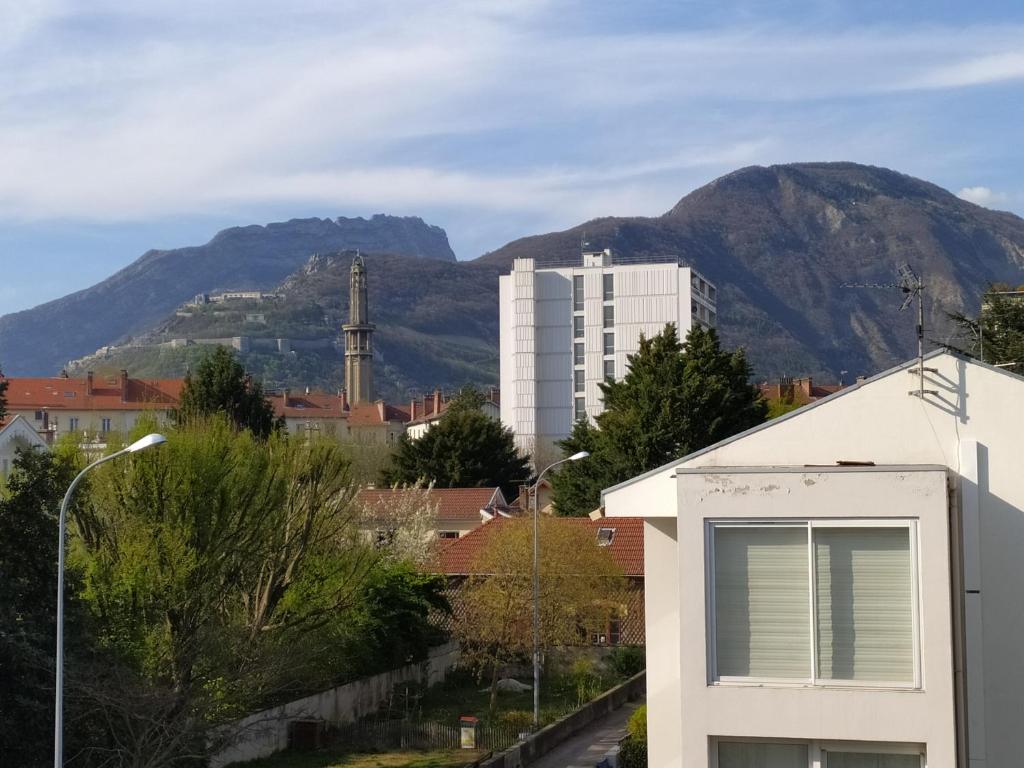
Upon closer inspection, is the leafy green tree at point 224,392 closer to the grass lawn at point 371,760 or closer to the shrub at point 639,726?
the grass lawn at point 371,760

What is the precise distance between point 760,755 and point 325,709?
71.7ft

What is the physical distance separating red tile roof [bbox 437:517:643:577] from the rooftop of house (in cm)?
8091

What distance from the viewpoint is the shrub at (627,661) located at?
42.5m

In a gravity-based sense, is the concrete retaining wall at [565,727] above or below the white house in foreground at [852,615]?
below

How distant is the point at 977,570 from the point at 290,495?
22.3m

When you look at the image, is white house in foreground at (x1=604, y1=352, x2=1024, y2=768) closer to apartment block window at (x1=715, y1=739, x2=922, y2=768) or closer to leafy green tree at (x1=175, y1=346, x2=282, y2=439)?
apartment block window at (x1=715, y1=739, x2=922, y2=768)

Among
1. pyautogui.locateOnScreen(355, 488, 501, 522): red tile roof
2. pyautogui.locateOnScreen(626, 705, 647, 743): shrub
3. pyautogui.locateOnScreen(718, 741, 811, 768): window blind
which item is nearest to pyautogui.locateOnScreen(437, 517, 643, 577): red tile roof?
pyautogui.locateOnScreen(626, 705, 647, 743): shrub

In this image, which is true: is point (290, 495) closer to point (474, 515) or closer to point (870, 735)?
point (870, 735)

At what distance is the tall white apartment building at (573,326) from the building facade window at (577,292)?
10 cm

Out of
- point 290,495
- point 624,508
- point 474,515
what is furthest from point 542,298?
point 624,508

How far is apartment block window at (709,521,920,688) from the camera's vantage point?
43.6ft

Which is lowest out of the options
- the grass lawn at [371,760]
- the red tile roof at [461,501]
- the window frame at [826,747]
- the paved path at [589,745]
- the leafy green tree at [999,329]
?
the paved path at [589,745]

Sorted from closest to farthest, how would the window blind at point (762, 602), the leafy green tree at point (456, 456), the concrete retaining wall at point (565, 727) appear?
the window blind at point (762, 602) → the concrete retaining wall at point (565, 727) → the leafy green tree at point (456, 456)

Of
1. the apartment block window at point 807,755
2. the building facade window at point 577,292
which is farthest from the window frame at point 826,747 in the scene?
the building facade window at point 577,292
